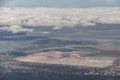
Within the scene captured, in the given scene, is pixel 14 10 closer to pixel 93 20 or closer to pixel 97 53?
pixel 93 20

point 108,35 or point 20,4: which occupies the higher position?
point 20,4

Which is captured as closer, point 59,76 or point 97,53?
point 59,76

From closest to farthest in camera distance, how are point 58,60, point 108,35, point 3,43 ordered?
1. point 58,60
2. point 3,43
3. point 108,35

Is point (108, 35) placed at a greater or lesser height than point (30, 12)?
lesser

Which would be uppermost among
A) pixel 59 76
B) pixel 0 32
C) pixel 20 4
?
pixel 20 4

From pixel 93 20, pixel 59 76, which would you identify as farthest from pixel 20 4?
→ pixel 59 76

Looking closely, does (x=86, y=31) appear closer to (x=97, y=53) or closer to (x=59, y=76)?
(x=97, y=53)

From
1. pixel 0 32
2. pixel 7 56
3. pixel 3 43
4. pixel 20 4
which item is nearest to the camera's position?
pixel 7 56

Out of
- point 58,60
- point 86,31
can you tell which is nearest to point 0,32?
point 86,31

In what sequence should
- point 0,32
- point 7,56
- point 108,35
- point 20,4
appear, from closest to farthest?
1. point 7,56
2. point 108,35
3. point 0,32
4. point 20,4
